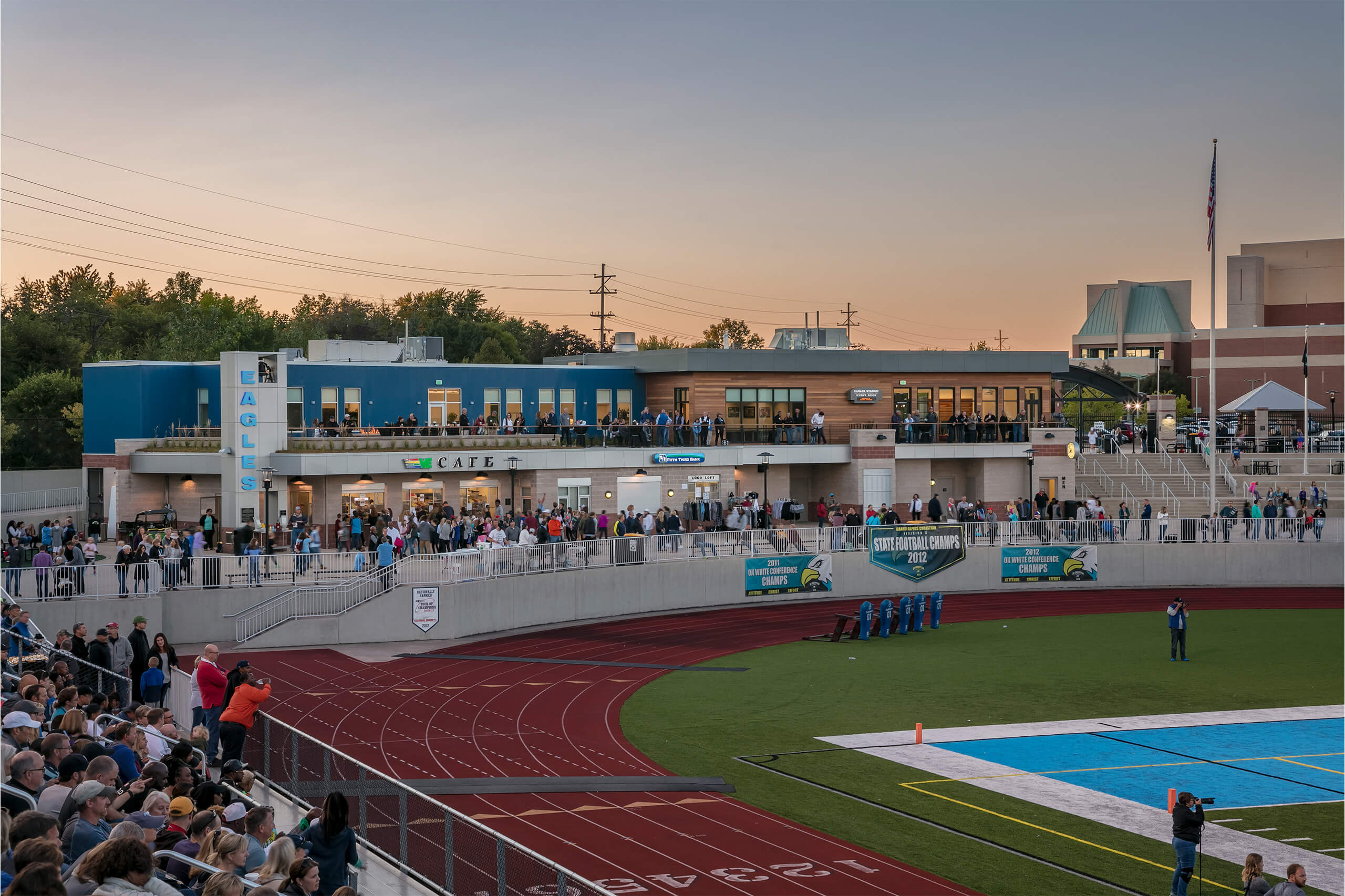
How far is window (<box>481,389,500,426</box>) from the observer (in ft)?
166

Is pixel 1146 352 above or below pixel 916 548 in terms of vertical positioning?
above

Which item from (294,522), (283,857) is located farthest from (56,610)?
(283,857)

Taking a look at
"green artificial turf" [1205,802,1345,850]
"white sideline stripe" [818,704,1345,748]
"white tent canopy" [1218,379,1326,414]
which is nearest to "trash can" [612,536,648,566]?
"white sideline stripe" [818,704,1345,748]

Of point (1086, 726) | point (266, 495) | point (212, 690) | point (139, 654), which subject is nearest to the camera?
point (212, 690)

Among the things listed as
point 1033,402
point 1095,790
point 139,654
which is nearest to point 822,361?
point 1033,402

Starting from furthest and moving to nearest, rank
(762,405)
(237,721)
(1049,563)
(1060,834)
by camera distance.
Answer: (762,405) → (1049,563) → (1060,834) → (237,721)

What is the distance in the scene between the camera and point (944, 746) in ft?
74.0

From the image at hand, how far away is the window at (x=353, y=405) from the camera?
4731 centimetres

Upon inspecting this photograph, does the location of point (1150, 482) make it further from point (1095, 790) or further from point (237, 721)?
point (237, 721)

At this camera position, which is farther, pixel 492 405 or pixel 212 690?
pixel 492 405

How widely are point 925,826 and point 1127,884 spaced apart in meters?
3.05

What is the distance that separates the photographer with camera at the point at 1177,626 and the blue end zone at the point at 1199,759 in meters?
6.03

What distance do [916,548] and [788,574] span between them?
514cm

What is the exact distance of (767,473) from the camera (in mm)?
51844
